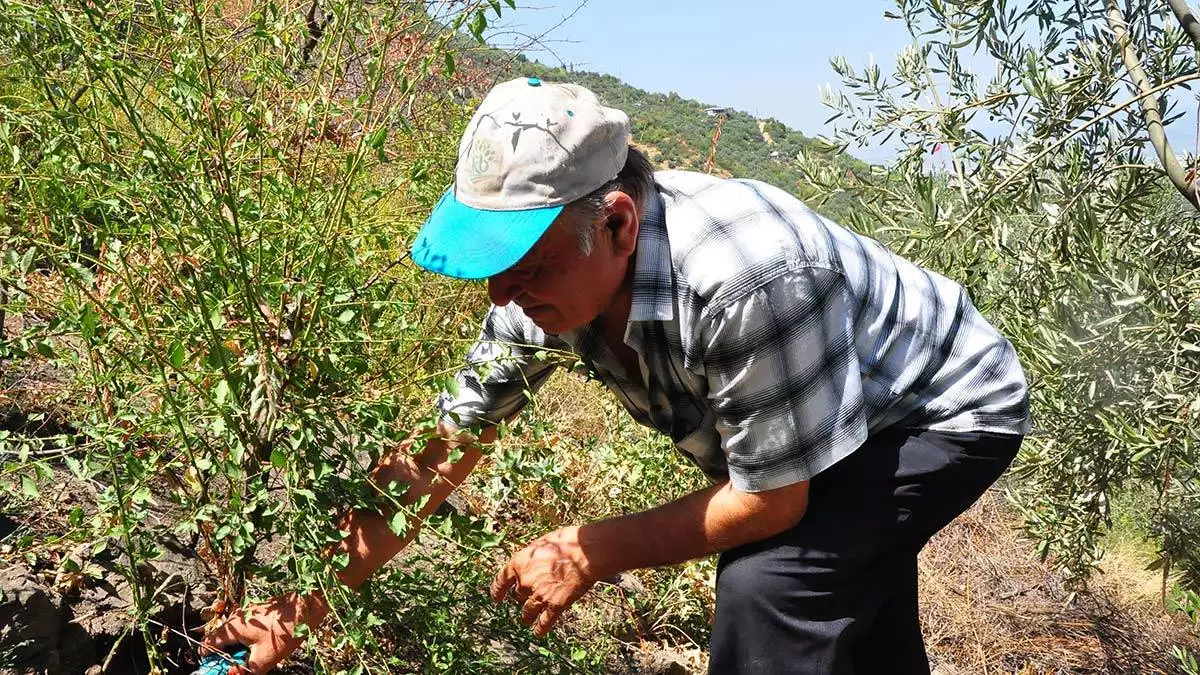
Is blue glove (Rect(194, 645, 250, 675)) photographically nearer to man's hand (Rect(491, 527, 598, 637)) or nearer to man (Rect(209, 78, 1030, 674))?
man (Rect(209, 78, 1030, 674))

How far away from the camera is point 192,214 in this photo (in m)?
1.89

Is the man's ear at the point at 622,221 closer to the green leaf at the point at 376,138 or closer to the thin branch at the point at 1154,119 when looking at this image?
the green leaf at the point at 376,138

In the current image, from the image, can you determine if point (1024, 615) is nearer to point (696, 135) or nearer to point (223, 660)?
point (223, 660)

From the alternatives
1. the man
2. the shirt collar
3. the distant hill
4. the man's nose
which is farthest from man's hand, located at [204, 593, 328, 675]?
the distant hill

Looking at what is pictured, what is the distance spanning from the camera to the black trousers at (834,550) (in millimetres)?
2102

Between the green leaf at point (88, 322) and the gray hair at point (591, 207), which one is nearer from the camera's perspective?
the green leaf at point (88, 322)

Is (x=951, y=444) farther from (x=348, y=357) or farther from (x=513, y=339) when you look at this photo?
(x=348, y=357)

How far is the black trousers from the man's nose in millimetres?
712

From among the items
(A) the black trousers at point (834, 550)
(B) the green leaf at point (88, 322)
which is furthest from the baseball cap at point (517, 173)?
(A) the black trousers at point (834, 550)

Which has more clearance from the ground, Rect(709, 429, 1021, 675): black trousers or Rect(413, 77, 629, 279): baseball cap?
Rect(413, 77, 629, 279): baseball cap

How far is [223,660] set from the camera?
→ 2.12m

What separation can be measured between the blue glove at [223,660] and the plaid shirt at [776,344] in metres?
0.63

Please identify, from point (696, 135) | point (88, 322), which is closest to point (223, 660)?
point (88, 322)

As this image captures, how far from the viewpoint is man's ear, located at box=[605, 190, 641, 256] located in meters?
1.81
